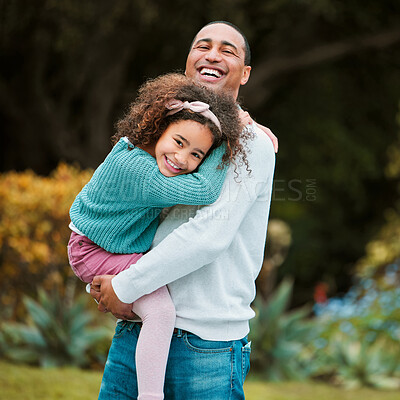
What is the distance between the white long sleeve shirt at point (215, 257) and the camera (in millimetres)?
1906

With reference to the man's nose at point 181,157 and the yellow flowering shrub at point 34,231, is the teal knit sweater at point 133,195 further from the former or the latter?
the yellow flowering shrub at point 34,231

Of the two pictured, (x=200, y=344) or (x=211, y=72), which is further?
(x=211, y=72)

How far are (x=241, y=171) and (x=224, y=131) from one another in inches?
5.8

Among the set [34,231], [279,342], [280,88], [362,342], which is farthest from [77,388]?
[280,88]

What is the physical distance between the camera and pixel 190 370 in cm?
201

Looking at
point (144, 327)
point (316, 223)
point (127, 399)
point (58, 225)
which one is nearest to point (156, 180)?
point (144, 327)

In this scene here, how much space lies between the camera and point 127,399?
2068 mm

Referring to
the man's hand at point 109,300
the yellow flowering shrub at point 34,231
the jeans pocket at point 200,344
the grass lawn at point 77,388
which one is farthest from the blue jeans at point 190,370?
the yellow flowering shrub at point 34,231

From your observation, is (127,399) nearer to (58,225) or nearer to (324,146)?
(58,225)

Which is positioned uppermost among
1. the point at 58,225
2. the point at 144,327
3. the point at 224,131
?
the point at 58,225

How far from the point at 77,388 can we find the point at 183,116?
3268 millimetres

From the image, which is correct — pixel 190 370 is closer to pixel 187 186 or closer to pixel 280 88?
pixel 187 186

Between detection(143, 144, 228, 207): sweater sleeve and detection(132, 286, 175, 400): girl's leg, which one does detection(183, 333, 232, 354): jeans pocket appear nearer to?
detection(132, 286, 175, 400): girl's leg

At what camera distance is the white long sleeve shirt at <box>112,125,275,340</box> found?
1906mm
